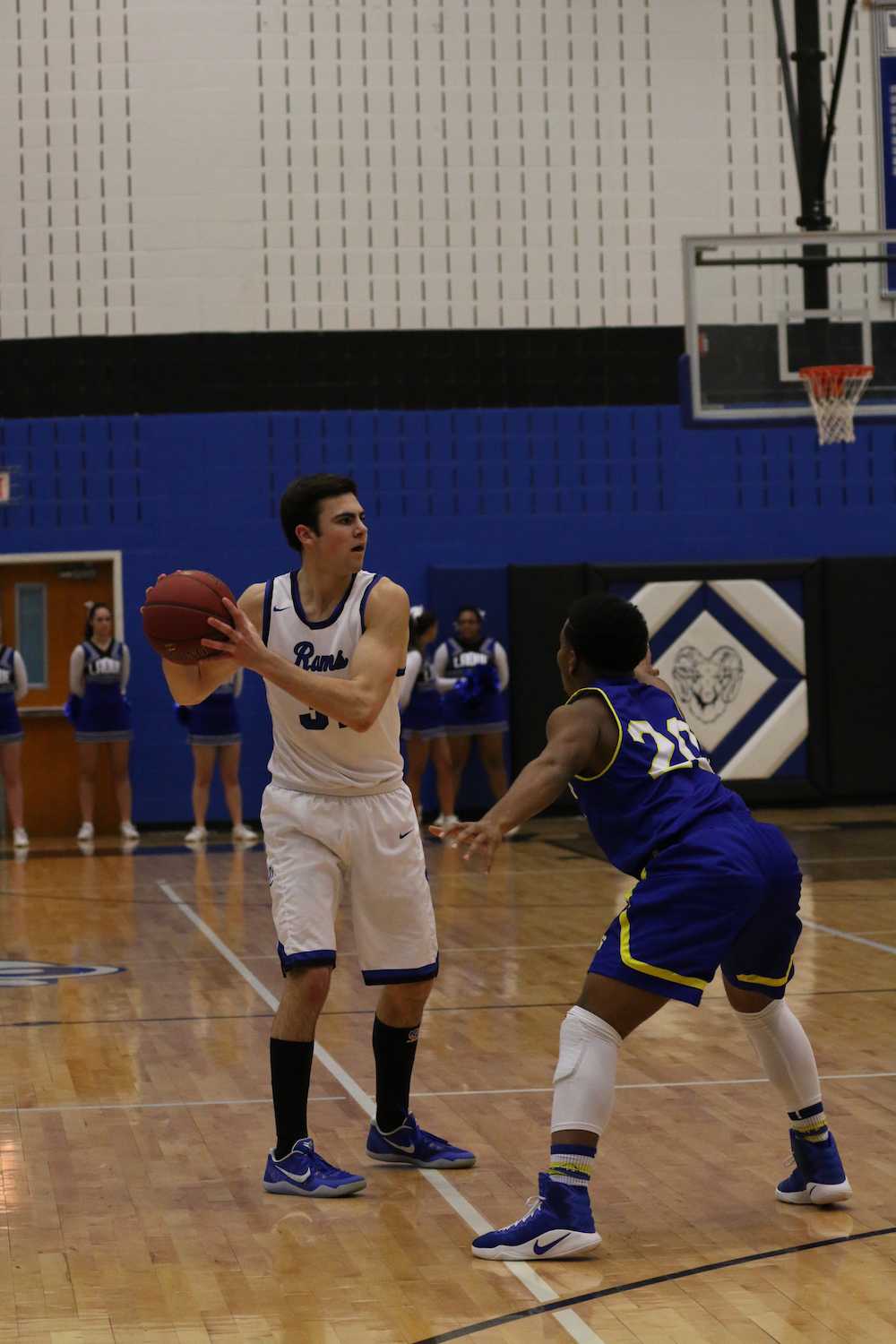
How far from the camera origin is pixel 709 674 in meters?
15.6

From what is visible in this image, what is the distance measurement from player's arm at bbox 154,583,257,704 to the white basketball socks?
5.18 feet

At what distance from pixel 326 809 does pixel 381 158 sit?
37.9 feet

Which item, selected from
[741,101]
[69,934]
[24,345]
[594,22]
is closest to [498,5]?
[594,22]

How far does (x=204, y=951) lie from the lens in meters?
8.99

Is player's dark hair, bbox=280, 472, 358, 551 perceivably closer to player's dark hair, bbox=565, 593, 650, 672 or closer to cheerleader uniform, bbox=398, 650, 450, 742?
player's dark hair, bbox=565, 593, 650, 672

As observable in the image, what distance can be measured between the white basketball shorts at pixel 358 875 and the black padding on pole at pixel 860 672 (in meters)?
11.4

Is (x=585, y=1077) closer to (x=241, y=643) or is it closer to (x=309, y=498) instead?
(x=241, y=643)

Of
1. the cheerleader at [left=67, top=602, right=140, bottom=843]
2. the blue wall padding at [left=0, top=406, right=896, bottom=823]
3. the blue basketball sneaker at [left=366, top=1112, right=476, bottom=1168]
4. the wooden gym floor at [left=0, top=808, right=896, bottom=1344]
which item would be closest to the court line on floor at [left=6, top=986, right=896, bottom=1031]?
the wooden gym floor at [left=0, top=808, right=896, bottom=1344]

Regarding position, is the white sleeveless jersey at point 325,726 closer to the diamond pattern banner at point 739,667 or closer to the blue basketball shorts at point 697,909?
the blue basketball shorts at point 697,909

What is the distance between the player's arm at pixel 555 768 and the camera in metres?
4.04

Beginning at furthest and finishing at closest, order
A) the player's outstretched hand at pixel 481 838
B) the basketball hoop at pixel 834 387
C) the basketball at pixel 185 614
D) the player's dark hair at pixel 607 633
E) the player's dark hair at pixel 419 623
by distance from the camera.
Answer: the player's dark hair at pixel 419 623
the basketball hoop at pixel 834 387
the basketball at pixel 185 614
the player's dark hair at pixel 607 633
the player's outstretched hand at pixel 481 838

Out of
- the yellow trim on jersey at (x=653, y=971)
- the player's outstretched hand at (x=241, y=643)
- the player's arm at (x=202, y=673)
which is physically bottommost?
the yellow trim on jersey at (x=653, y=971)

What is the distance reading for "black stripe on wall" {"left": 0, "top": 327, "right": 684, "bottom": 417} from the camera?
1522cm

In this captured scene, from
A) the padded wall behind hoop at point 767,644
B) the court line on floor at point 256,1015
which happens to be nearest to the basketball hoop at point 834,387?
the padded wall behind hoop at point 767,644
